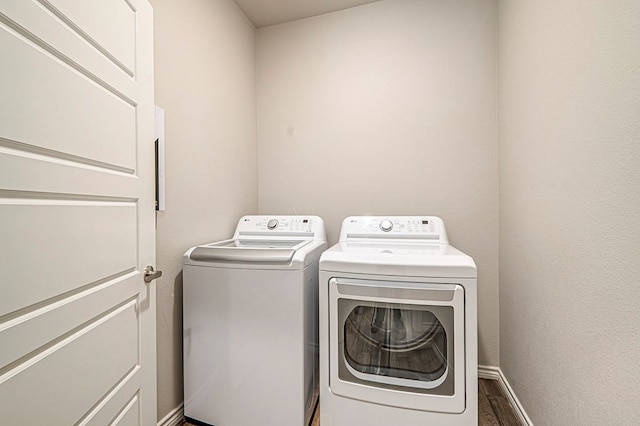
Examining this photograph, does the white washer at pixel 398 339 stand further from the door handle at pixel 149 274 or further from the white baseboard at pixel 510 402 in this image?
the door handle at pixel 149 274

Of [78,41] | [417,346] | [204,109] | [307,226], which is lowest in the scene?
[417,346]

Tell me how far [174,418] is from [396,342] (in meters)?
1.24

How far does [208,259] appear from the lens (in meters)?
1.40

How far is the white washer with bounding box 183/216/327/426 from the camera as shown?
130cm

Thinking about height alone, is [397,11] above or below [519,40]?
above

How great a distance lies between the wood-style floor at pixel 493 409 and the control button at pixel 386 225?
44.2 inches

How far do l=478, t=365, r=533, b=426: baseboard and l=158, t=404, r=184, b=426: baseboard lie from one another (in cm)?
178

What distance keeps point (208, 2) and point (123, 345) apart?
196 centimetres

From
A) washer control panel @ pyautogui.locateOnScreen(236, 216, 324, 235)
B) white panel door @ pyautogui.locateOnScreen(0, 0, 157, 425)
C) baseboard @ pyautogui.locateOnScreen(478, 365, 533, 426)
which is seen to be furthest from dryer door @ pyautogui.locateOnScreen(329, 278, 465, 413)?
white panel door @ pyautogui.locateOnScreen(0, 0, 157, 425)

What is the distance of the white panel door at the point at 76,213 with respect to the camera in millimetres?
594

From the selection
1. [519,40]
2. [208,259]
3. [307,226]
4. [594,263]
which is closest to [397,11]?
[519,40]

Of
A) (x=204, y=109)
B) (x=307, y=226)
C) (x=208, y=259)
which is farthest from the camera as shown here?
(x=307, y=226)

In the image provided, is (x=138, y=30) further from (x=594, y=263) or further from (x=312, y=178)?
(x=594, y=263)

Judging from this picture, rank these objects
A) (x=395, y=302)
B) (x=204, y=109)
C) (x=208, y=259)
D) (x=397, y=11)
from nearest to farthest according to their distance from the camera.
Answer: (x=395, y=302), (x=208, y=259), (x=204, y=109), (x=397, y=11)
